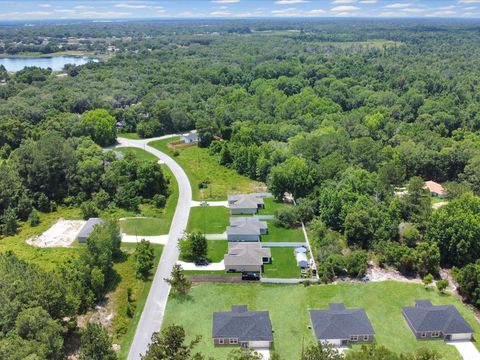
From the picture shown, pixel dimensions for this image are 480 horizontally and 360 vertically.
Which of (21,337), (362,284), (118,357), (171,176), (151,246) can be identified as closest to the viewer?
(21,337)

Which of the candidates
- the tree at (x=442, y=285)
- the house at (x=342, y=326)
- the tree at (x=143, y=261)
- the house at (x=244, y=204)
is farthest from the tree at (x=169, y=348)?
the house at (x=244, y=204)

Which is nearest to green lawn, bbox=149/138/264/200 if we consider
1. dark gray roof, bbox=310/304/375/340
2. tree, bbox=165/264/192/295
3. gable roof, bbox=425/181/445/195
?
tree, bbox=165/264/192/295

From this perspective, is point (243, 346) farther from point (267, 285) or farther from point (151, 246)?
point (151, 246)

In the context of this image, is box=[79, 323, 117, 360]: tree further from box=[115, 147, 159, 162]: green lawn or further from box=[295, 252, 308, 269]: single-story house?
box=[115, 147, 159, 162]: green lawn

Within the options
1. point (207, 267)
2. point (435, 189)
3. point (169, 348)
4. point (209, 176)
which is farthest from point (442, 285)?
point (209, 176)

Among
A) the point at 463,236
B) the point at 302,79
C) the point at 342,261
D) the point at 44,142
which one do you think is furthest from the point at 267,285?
the point at 302,79

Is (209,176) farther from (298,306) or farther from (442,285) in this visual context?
(442,285)

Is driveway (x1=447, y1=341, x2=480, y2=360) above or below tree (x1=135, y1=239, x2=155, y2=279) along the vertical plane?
below
